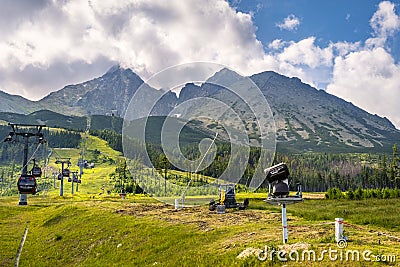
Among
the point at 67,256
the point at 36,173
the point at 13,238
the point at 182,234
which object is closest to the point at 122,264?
the point at 182,234

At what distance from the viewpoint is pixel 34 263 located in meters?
27.2

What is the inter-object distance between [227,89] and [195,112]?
3.41 metres

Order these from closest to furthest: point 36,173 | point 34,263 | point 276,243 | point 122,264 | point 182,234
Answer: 1. point 276,243
2. point 122,264
3. point 182,234
4. point 34,263
5. point 36,173

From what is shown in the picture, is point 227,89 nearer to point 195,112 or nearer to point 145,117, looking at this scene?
point 195,112

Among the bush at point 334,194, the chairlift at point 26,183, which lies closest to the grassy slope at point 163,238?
the chairlift at point 26,183

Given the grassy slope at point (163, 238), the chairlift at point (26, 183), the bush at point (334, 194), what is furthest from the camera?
the bush at point (334, 194)

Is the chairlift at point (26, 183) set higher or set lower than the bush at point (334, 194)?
higher

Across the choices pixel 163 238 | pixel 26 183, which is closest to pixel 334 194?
pixel 26 183

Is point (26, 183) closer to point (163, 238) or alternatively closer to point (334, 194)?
point (163, 238)

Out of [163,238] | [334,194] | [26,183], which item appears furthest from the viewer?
[334,194]

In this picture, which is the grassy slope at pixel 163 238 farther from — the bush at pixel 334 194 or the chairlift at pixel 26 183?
the bush at pixel 334 194

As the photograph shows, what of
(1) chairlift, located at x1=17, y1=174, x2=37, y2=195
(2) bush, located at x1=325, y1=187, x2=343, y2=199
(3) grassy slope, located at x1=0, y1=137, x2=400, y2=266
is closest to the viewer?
(3) grassy slope, located at x1=0, y1=137, x2=400, y2=266

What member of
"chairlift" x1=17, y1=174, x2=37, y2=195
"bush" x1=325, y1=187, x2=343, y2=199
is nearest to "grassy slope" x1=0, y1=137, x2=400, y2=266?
"chairlift" x1=17, y1=174, x2=37, y2=195

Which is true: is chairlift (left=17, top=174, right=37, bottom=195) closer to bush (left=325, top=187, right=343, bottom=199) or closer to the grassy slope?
the grassy slope
